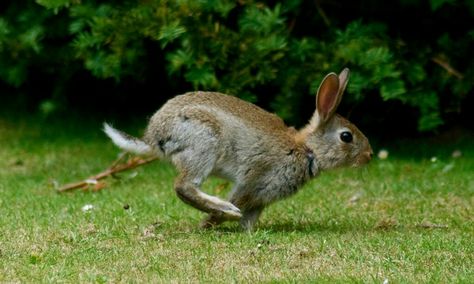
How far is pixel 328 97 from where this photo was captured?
660cm

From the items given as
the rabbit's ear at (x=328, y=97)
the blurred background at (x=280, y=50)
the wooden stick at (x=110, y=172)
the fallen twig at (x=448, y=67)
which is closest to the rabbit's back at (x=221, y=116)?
the rabbit's ear at (x=328, y=97)

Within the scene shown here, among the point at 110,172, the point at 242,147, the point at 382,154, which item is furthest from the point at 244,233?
the point at 382,154

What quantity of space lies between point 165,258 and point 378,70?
4.02m

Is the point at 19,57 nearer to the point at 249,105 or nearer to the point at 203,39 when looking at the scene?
the point at 203,39

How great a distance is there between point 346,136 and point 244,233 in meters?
1.01

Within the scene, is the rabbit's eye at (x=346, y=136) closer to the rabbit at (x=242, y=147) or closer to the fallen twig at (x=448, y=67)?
the rabbit at (x=242, y=147)

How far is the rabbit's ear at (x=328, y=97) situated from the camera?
21.4ft

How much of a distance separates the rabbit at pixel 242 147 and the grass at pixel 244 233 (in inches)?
9.1

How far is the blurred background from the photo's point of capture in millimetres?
9031

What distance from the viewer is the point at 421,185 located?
8.34 m

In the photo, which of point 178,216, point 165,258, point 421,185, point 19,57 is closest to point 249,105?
point 178,216

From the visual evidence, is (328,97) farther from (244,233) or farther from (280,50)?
(280,50)

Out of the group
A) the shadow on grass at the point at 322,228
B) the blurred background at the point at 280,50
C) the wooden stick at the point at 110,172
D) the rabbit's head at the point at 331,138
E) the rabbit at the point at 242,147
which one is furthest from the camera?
the blurred background at the point at 280,50

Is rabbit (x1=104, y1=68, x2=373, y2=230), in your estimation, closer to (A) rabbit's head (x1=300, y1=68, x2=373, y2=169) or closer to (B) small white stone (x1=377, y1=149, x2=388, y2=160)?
(A) rabbit's head (x1=300, y1=68, x2=373, y2=169)
